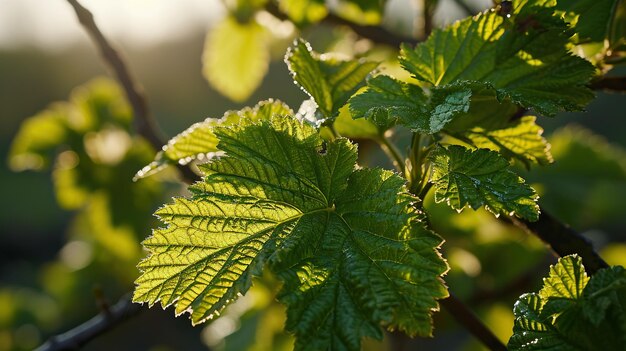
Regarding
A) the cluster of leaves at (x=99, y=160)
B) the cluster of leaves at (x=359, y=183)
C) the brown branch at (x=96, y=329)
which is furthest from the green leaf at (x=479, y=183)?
the cluster of leaves at (x=99, y=160)

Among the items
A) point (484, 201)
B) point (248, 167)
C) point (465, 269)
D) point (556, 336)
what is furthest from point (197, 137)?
point (465, 269)

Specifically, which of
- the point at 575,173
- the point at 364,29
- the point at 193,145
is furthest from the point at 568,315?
the point at 575,173

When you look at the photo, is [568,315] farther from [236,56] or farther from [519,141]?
[236,56]

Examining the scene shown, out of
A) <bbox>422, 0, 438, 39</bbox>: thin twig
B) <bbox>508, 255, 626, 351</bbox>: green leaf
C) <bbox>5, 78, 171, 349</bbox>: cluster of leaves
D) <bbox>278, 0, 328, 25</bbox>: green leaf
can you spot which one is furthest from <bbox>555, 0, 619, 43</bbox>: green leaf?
<bbox>5, 78, 171, 349</bbox>: cluster of leaves

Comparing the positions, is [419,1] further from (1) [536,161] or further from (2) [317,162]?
(2) [317,162]

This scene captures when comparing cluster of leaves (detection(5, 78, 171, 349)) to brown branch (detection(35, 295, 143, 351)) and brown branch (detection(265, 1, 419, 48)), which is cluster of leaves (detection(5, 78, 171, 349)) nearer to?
brown branch (detection(265, 1, 419, 48))

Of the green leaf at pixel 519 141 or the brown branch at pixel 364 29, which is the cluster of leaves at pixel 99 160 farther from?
the green leaf at pixel 519 141

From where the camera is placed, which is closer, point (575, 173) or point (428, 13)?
point (428, 13)
